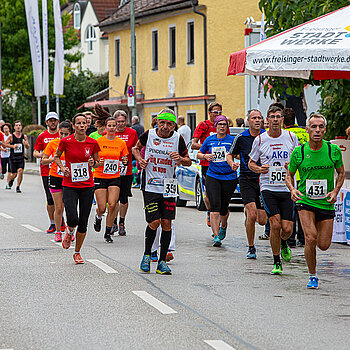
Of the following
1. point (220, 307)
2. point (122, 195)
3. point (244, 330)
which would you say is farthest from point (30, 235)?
point (244, 330)

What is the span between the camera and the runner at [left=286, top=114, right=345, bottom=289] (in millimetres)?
9289

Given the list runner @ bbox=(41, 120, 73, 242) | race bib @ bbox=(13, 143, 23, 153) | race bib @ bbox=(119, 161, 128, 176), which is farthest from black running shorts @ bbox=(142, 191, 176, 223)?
race bib @ bbox=(13, 143, 23, 153)

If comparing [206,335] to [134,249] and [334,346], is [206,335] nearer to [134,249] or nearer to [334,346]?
[334,346]

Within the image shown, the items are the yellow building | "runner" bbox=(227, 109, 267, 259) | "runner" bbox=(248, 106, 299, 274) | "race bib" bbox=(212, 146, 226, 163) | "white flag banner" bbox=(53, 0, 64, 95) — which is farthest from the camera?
"white flag banner" bbox=(53, 0, 64, 95)

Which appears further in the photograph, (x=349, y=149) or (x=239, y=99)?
(x=239, y=99)

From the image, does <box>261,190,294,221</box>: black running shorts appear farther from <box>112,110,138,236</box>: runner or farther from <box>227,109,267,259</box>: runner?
<box>112,110,138,236</box>: runner

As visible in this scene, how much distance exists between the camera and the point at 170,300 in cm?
857

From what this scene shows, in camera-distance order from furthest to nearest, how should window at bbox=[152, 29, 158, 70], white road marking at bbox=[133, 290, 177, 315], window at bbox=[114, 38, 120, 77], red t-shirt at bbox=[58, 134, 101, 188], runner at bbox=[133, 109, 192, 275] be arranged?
window at bbox=[114, 38, 120, 77], window at bbox=[152, 29, 158, 70], red t-shirt at bbox=[58, 134, 101, 188], runner at bbox=[133, 109, 192, 275], white road marking at bbox=[133, 290, 177, 315]

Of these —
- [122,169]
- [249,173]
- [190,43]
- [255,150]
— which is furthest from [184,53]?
[255,150]

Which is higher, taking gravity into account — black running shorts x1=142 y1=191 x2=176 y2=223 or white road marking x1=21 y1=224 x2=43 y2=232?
black running shorts x1=142 y1=191 x2=176 y2=223

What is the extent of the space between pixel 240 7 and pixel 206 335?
98.4ft

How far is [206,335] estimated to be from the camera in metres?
6.98

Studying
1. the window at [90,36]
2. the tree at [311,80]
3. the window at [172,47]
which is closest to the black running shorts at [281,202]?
the tree at [311,80]

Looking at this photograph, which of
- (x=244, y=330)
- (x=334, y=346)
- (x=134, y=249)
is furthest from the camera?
(x=134, y=249)
